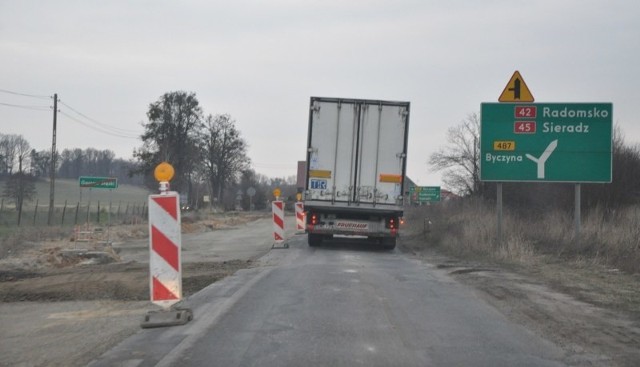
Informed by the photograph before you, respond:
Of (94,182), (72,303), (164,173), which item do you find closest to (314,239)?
(94,182)

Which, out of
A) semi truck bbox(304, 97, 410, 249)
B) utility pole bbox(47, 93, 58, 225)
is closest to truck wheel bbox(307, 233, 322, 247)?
semi truck bbox(304, 97, 410, 249)

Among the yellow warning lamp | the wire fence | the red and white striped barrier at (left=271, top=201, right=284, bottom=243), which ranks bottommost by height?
the wire fence

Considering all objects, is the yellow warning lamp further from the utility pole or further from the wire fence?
the utility pole

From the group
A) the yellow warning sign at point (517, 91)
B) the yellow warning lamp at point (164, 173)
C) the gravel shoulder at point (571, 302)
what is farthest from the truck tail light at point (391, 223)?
the yellow warning lamp at point (164, 173)

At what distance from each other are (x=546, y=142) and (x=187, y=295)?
38.7 feet

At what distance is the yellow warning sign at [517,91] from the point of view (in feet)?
58.3

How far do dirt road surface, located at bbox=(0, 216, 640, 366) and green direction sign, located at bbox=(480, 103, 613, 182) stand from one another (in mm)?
3571

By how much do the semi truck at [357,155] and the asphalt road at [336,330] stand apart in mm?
7432

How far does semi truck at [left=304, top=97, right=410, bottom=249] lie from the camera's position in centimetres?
1906

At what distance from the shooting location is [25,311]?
9.18 meters

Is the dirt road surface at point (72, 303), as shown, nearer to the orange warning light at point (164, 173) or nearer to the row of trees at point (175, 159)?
the orange warning light at point (164, 173)

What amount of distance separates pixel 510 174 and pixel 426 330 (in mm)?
11859

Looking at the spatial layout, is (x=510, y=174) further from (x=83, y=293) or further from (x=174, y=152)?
(x=174, y=152)

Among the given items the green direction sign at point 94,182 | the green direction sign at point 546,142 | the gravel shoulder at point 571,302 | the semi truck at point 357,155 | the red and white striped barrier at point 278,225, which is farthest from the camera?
the green direction sign at point 94,182
